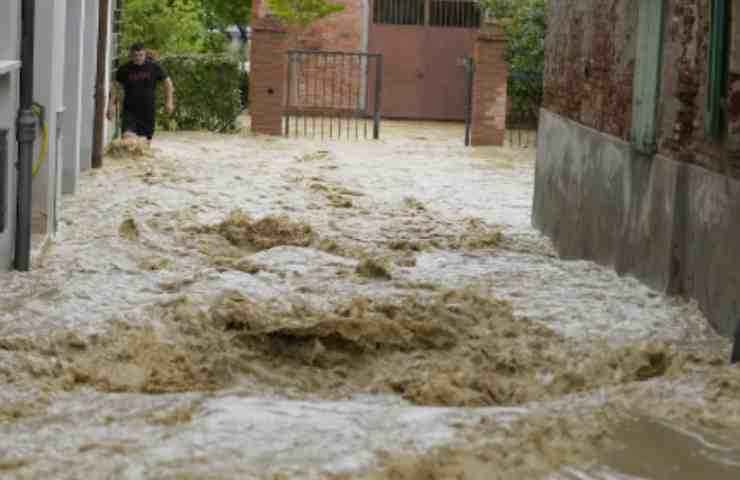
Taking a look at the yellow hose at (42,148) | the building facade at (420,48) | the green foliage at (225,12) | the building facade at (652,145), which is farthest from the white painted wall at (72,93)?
the green foliage at (225,12)

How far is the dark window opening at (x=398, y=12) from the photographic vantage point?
105ft

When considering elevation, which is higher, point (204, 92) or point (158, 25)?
point (158, 25)

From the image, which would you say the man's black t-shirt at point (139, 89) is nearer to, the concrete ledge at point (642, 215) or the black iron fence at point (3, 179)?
the concrete ledge at point (642, 215)

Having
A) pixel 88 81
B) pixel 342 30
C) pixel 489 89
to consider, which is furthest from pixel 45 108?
pixel 342 30

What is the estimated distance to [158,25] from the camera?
2608cm

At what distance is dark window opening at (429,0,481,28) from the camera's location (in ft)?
105

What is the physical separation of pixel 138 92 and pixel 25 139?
9.70 m

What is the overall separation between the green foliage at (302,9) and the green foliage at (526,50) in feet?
15.9

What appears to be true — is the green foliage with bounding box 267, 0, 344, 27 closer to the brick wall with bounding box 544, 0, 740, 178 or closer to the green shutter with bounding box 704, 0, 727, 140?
the brick wall with bounding box 544, 0, 740, 178

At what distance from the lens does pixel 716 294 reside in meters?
8.70

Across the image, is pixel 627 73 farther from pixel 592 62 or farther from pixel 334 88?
pixel 334 88

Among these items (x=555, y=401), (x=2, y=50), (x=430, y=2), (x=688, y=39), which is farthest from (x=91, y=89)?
(x=430, y=2)

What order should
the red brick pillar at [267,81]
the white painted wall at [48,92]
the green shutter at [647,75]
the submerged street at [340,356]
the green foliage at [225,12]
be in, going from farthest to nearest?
the green foliage at [225,12], the red brick pillar at [267,81], the white painted wall at [48,92], the green shutter at [647,75], the submerged street at [340,356]

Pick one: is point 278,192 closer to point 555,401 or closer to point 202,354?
point 202,354
